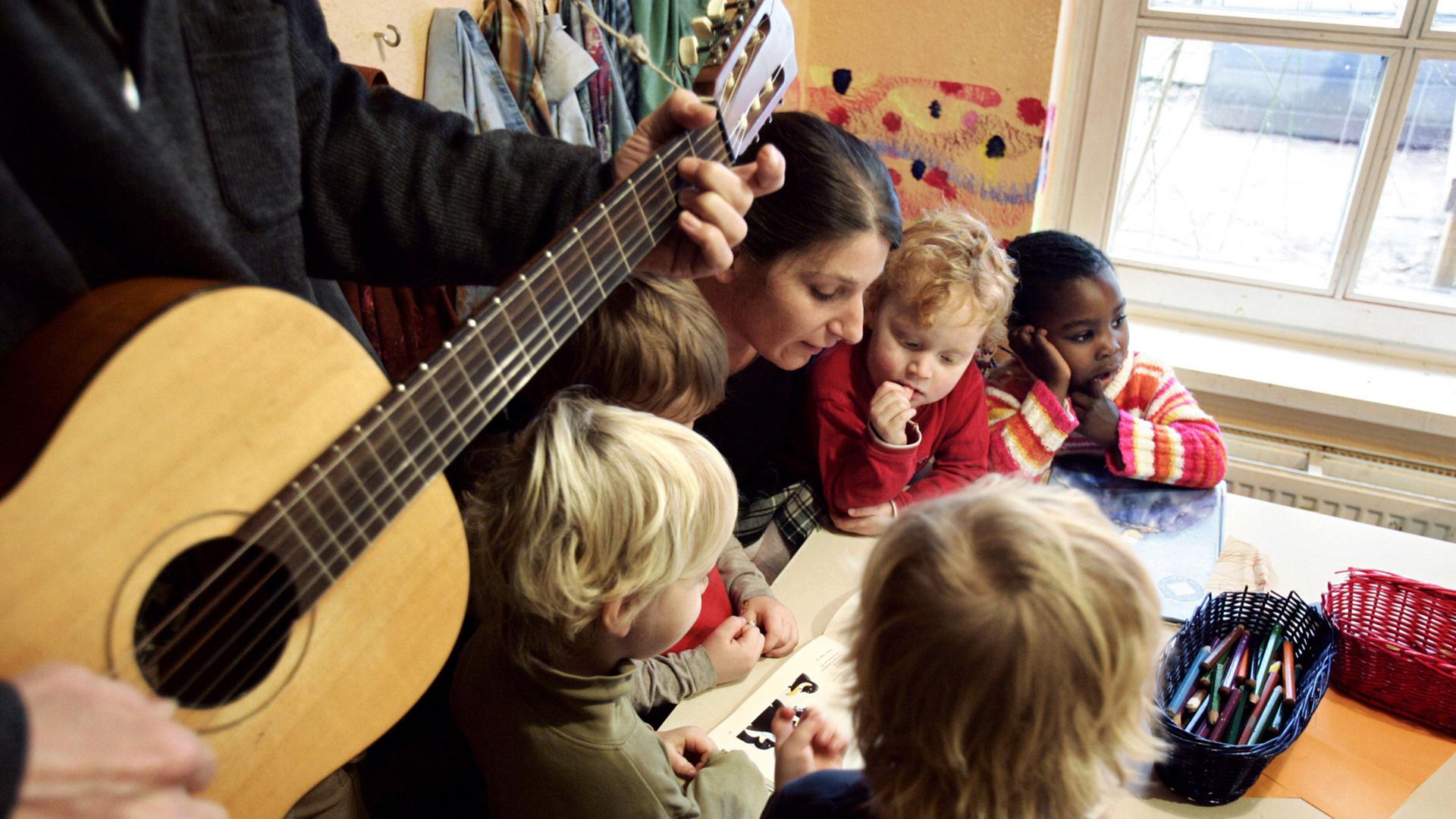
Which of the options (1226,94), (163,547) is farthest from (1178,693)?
(1226,94)

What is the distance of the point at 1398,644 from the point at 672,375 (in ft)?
3.32

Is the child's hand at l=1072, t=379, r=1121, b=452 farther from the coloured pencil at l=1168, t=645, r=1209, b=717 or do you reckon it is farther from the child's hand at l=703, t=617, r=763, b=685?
the child's hand at l=703, t=617, r=763, b=685

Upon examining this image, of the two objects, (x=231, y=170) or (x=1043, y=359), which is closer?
(x=231, y=170)

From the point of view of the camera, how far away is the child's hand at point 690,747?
113cm


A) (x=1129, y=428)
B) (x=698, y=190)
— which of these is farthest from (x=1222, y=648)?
(x=698, y=190)

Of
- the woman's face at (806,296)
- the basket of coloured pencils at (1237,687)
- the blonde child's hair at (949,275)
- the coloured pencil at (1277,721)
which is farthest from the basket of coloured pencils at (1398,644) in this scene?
the woman's face at (806,296)

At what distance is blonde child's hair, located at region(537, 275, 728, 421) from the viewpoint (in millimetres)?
1300

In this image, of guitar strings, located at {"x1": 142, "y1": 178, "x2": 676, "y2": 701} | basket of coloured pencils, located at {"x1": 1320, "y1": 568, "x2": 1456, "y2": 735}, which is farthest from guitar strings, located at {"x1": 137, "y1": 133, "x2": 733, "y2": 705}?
basket of coloured pencils, located at {"x1": 1320, "y1": 568, "x2": 1456, "y2": 735}

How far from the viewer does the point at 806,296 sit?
1453mm

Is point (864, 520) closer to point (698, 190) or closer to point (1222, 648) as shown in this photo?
point (1222, 648)

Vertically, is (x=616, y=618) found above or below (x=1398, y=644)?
above

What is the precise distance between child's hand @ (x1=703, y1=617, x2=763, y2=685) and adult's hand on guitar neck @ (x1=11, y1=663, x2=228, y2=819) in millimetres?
772

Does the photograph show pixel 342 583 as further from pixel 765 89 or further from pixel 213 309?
pixel 765 89

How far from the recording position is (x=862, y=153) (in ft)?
4.79
